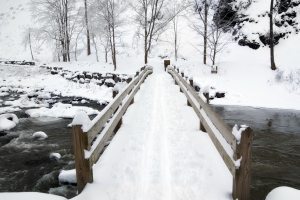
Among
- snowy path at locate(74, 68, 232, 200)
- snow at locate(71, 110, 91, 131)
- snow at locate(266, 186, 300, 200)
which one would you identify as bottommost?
snowy path at locate(74, 68, 232, 200)

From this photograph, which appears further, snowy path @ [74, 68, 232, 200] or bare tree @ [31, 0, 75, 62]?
bare tree @ [31, 0, 75, 62]

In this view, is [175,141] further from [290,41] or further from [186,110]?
[290,41]

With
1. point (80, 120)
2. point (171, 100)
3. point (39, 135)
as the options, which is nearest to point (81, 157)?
point (80, 120)

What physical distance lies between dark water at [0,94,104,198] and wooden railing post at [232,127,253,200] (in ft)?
10.5

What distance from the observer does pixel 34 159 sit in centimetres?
695

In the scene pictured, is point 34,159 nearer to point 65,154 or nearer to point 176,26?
point 65,154

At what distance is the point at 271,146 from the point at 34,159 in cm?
702

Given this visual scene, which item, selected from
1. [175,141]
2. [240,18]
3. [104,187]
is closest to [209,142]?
[175,141]

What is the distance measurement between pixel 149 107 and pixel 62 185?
4.11 m

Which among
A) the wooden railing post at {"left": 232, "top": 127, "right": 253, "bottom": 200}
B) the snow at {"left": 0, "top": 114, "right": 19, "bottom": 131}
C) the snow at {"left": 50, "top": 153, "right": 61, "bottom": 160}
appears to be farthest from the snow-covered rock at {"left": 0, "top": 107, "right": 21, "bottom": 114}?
the wooden railing post at {"left": 232, "top": 127, "right": 253, "bottom": 200}

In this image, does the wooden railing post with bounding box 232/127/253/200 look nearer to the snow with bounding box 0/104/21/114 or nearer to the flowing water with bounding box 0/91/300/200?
the flowing water with bounding box 0/91/300/200

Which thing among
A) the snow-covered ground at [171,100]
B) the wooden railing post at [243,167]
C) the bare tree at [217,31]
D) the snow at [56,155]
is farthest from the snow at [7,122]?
the bare tree at [217,31]

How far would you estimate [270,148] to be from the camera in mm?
6883

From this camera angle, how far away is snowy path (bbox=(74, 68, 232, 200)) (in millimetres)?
3354
